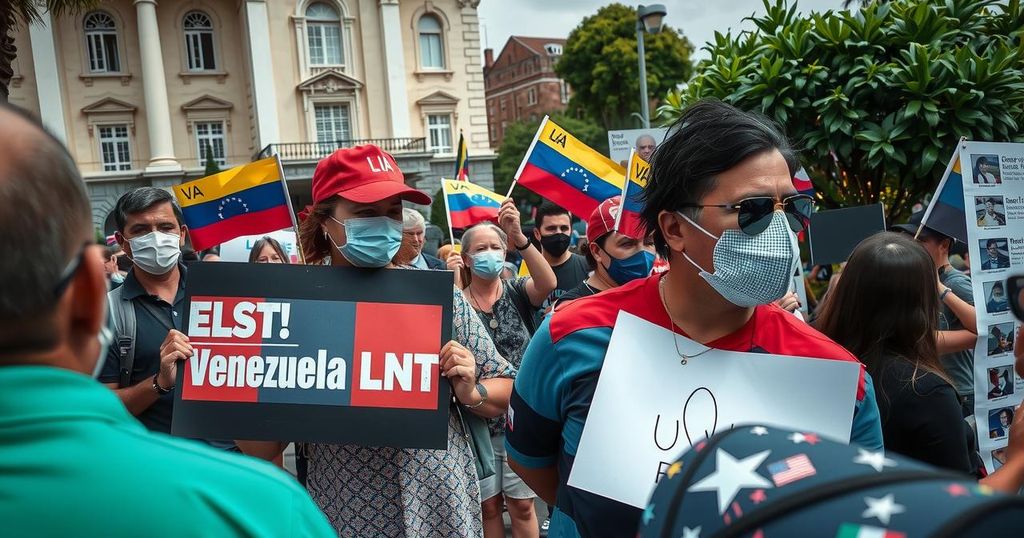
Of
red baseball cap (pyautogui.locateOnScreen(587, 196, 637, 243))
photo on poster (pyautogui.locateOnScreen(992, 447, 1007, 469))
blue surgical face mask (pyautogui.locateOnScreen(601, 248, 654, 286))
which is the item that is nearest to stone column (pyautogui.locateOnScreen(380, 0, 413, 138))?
red baseball cap (pyautogui.locateOnScreen(587, 196, 637, 243))

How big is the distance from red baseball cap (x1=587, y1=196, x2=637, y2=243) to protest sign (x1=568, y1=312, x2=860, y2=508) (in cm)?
266

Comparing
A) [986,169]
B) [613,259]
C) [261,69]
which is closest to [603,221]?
[613,259]

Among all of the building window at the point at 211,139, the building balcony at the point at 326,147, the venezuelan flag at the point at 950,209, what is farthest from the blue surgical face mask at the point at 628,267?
the building window at the point at 211,139

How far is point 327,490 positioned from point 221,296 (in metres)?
0.77

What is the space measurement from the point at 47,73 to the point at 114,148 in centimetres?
380

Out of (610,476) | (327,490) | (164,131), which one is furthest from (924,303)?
(164,131)

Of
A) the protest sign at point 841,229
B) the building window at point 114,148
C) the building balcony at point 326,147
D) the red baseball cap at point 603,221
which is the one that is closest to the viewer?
the red baseball cap at point 603,221

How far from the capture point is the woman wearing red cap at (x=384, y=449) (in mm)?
2652

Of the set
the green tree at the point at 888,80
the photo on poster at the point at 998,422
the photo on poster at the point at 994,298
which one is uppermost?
the green tree at the point at 888,80

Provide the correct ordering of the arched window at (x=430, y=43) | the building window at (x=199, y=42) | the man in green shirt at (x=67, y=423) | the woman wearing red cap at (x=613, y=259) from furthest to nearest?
the arched window at (x=430, y=43) → the building window at (x=199, y=42) → the woman wearing red cap at (x=613, y=259) → the man in green shirt at (x=67, y=423)

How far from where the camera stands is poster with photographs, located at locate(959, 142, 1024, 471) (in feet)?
12.8

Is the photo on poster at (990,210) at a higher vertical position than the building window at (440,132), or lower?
lower

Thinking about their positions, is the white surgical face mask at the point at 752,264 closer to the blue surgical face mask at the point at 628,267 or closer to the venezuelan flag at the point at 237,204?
the blue surgical face mask at the point at 628,267

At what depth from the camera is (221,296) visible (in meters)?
2.79
